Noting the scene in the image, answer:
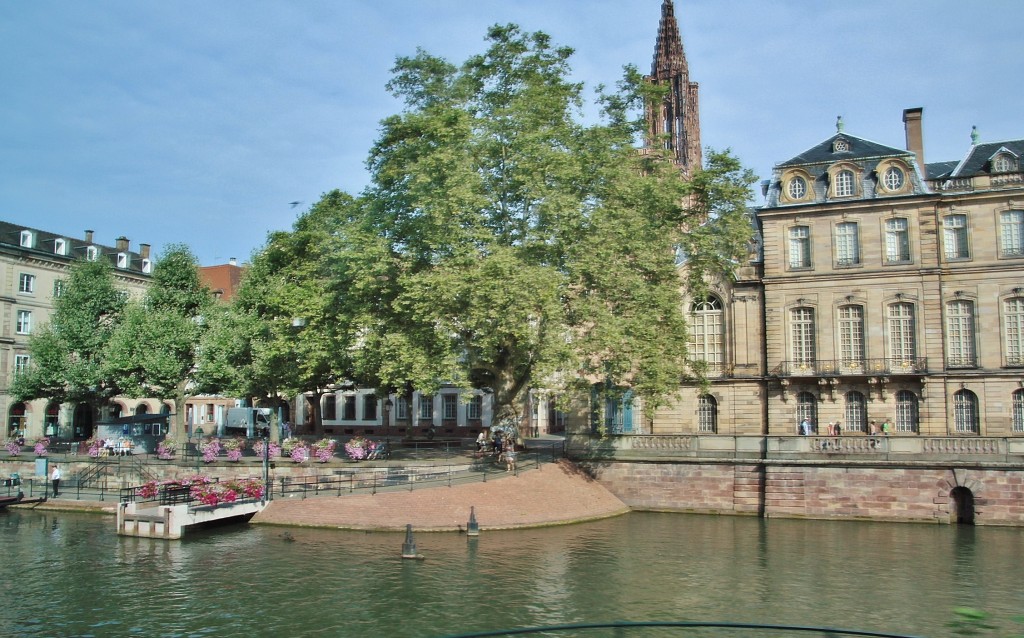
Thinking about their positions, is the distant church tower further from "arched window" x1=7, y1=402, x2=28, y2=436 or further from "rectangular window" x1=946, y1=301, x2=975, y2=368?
"arched window" x1=7, y1=402, x2=28, y2=436

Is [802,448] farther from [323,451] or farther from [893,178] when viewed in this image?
[323,451]

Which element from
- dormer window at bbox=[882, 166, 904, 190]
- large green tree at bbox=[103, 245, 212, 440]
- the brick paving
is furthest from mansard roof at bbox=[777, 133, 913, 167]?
large green tree at bbox=[103, 245, 212, 440]

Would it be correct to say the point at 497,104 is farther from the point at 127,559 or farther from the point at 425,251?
the point at 127,559

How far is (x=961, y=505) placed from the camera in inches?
1351

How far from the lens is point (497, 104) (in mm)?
37469

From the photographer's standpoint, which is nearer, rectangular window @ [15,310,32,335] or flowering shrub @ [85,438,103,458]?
flowering shrub @ [85,438,103,458]

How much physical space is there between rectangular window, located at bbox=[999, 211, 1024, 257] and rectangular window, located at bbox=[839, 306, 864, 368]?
7482mm

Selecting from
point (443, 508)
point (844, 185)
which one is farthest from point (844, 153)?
point (443, 508)

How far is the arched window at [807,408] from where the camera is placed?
4428 cm

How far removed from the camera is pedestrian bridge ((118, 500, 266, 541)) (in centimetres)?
2997

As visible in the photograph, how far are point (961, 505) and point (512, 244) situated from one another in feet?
70.7

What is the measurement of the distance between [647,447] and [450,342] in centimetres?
1069

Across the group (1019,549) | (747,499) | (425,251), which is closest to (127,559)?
(425,251)

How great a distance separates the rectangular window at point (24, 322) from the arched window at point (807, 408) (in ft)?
182
